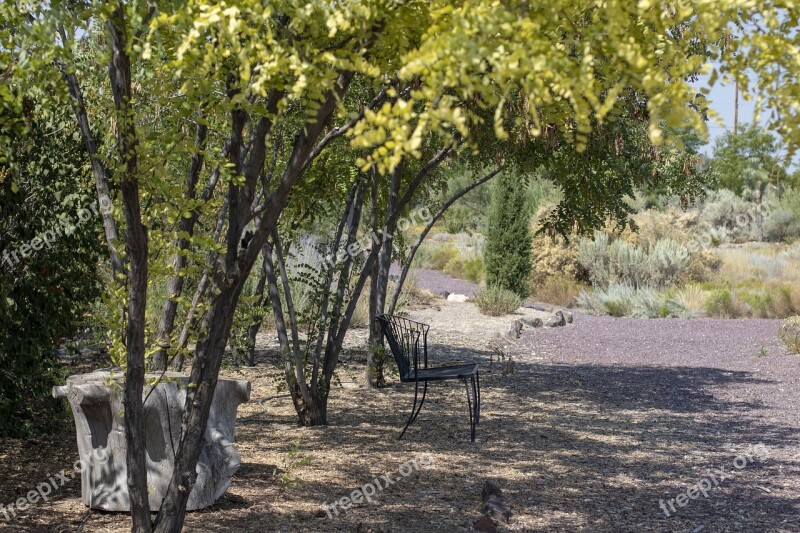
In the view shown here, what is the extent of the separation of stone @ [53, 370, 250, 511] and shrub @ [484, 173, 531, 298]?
12.3 m

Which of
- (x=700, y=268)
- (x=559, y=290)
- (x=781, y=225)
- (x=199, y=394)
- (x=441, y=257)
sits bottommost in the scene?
(x=199, y=394)

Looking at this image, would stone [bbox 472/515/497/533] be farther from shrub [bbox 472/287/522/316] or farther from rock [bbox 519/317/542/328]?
shrub [bbox 472/287/522/316]

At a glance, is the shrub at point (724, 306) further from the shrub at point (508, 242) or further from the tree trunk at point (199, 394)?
the tree trunk at point (199, 394)

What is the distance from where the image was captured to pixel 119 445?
4.35 meters

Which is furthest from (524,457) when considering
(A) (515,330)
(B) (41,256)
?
(A) (515,330)

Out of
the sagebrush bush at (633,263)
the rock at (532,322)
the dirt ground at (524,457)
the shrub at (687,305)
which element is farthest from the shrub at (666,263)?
the dirt ground at (524,457)

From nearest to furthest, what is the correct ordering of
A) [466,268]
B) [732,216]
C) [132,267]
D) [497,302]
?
1. [132,267]
2. [497,302]
3. [466,268]
4. [732,216]

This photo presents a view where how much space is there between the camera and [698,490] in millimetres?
5160

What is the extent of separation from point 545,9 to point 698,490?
3.65 m

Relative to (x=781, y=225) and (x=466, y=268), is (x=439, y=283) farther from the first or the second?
(x=781, y=225)

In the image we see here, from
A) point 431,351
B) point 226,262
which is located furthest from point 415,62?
point 431,351

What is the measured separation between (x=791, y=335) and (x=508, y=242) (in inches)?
259

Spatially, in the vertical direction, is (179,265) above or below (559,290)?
below

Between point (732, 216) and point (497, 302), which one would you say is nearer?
point (497, 302)
